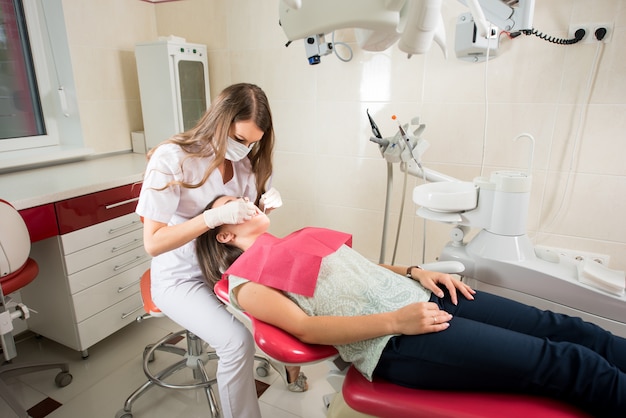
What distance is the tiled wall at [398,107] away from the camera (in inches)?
67.9

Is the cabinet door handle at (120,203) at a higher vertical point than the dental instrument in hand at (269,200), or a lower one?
lower

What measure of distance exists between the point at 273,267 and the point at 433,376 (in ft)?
1.67

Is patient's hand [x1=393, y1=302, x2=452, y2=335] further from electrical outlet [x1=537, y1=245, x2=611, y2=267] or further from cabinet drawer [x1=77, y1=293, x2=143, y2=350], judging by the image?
cabinet drawer [x1=77, y1=293, x2=143, y2=350]

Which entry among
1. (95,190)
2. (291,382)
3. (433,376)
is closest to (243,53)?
(95,190)

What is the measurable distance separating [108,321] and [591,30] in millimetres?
2538

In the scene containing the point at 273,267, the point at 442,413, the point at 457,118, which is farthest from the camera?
the point at 457,118

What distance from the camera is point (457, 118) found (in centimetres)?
196

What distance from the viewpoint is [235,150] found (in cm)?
146

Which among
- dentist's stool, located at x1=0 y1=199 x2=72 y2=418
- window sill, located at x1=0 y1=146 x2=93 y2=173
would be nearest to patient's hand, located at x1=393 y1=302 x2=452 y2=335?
dentist's stool, located at x1=0 y1=199 x2=72 y2=418

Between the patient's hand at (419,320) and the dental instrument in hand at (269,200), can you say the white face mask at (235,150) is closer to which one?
the dental instrument in hand at (269,200)

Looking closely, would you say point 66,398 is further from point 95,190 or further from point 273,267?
point 273,267

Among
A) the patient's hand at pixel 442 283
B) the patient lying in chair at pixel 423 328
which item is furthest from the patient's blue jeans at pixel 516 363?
the patient's hand at pixel 442 283

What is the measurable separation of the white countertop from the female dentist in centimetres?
57

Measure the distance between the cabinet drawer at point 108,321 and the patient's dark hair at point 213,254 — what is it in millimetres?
861
